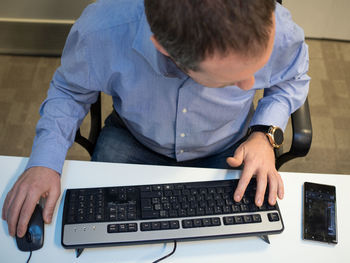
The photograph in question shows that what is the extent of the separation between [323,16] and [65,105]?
1643 millimetres

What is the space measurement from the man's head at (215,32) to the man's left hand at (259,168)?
28cm

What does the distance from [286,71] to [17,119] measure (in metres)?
1.37

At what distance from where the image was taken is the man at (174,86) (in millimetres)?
613

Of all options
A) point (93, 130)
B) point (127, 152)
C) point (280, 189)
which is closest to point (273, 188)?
point (280, 189)

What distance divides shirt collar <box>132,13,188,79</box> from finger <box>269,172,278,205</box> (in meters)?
0.32

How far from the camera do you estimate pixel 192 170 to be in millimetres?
899

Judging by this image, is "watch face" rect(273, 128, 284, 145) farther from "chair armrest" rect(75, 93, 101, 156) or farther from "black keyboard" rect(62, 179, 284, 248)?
"chair armrest" rect(75, 93, 101, 156)

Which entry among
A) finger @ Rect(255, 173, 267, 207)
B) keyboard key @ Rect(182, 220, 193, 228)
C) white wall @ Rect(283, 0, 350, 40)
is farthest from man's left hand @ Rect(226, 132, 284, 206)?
white wall @ Rect(283, 0, 350, 40)

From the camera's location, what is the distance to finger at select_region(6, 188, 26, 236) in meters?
0.79

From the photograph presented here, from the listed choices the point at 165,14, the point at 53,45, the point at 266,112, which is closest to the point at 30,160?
the point at 165,14

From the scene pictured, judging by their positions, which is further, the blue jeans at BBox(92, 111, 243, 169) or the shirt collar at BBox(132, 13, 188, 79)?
the blue jeans at BBox(92, 111, 243, 169)

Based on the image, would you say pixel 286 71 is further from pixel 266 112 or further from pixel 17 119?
pixel 17 119

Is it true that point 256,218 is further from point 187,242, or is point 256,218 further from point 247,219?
point 187,242

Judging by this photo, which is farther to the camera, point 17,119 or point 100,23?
point 17,119
